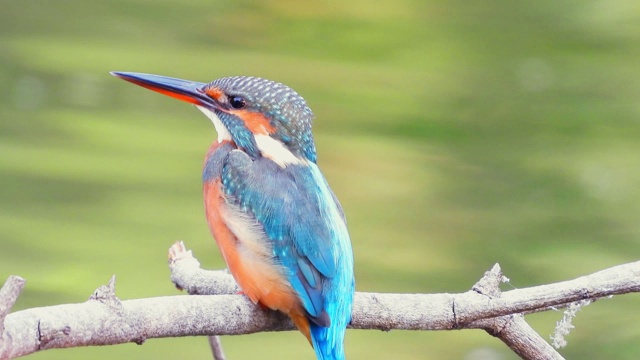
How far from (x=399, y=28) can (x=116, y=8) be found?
169 centimetres

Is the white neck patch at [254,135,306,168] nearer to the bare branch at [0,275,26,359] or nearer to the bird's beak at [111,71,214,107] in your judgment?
the bird's beak at [111,71,214,107]

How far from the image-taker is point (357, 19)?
6332 mm

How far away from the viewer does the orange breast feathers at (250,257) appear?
2180 millimetres

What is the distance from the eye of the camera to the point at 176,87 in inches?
98.7

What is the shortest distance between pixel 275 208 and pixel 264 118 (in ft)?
0.92

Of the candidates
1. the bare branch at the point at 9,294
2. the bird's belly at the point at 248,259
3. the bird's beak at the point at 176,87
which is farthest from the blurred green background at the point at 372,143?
the bare branch at the point at 9,294

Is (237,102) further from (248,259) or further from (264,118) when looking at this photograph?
(248,259)

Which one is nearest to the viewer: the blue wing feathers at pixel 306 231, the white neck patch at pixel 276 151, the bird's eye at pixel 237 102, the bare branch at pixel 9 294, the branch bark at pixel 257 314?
the bare branch at pixel 9 294

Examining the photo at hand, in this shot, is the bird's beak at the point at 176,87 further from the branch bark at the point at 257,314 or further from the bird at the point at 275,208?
the branch bark at the point at 257,314

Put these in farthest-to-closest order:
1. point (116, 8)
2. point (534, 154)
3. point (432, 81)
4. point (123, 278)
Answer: point (116, 8) < point (432, 81) < point (534, 154) < point (123, 278)

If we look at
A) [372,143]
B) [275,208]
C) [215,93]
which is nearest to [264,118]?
[215,93]

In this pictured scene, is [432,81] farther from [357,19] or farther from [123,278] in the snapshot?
[123,278]

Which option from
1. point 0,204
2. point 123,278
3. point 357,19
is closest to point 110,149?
point 0,204

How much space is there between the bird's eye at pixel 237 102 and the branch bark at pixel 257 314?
42cm
